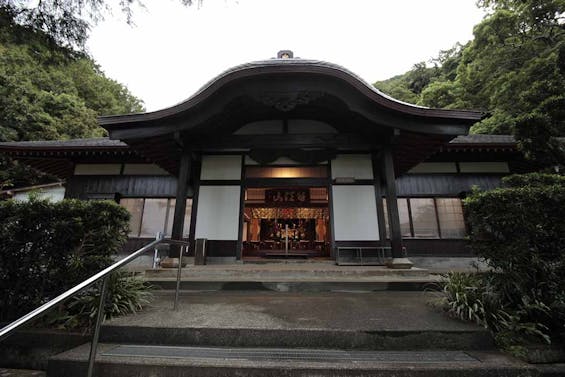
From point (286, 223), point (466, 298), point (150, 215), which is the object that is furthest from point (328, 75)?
point (286, 223)

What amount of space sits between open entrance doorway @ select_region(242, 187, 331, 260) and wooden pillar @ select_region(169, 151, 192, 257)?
15.1ft

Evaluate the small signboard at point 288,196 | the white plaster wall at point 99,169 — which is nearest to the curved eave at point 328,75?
the white plaster wall at point 99,169

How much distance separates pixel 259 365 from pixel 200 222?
5.30 m

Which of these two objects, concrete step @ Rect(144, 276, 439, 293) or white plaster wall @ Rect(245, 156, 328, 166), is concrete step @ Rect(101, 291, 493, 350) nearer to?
concrete step @ Rect(144, 276, 439, 293)

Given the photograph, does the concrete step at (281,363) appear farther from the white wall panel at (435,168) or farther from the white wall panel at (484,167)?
the white wall panel at (484,167)

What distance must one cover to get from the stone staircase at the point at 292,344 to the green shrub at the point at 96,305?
0.21 meters

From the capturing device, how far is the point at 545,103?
17.3 feet

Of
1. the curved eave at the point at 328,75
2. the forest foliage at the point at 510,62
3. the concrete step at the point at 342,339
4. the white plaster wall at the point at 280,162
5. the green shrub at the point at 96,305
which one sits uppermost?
the forest foliage at the point at 510,62

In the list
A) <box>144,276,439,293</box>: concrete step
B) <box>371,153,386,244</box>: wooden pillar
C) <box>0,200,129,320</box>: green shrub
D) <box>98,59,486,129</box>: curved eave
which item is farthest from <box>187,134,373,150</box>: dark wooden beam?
<box>0,200,129,320</box>: green shrub

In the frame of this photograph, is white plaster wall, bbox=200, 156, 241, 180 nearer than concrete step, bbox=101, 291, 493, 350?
No

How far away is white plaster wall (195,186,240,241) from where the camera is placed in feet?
22.1

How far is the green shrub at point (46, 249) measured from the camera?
3.00 m

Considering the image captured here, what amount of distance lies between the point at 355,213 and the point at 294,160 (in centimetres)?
233

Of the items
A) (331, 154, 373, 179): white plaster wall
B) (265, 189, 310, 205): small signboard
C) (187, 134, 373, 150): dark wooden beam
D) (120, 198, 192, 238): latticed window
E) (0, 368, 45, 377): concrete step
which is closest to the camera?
(0, 368, 45, 377): concrete step
